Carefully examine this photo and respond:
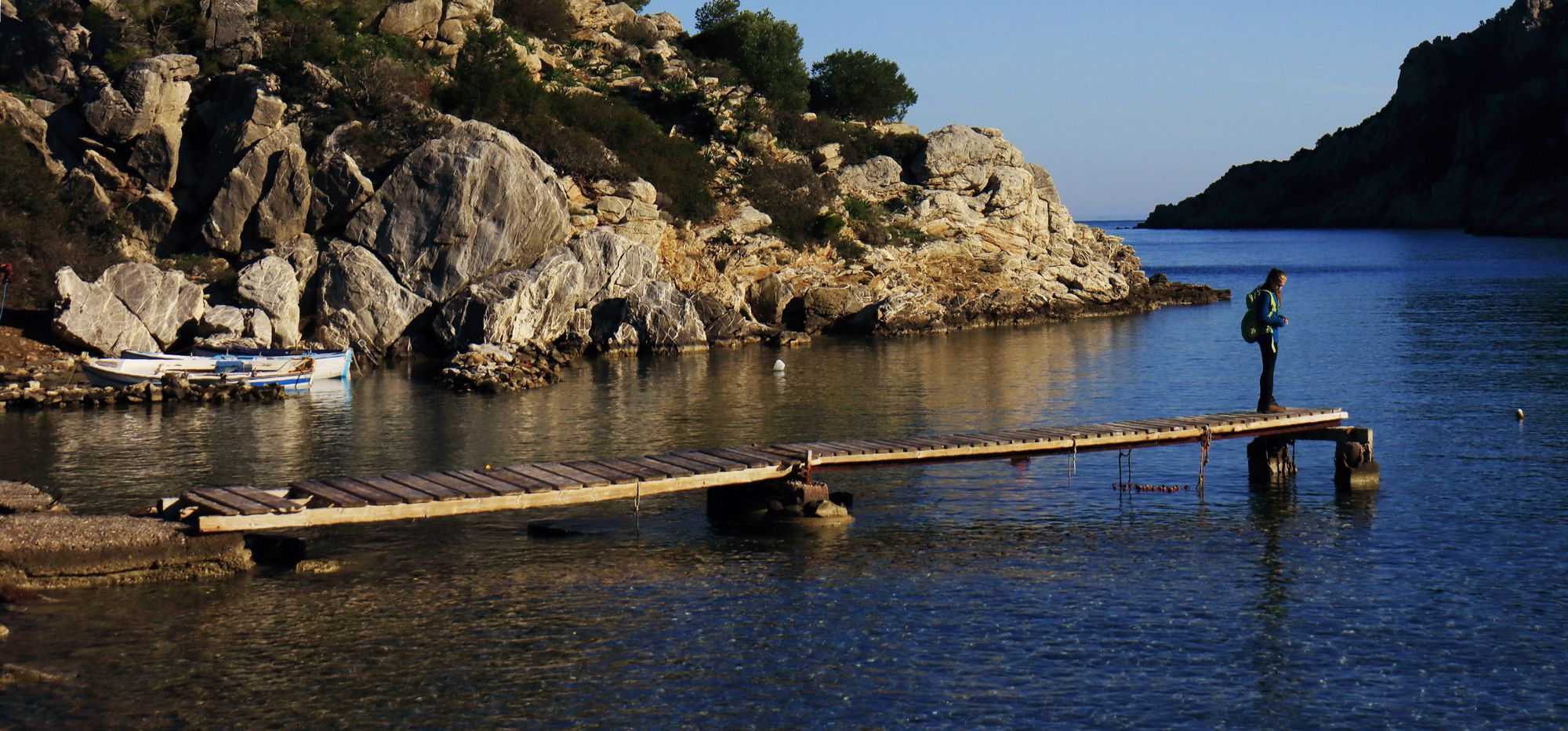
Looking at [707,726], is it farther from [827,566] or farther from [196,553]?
[196,553]

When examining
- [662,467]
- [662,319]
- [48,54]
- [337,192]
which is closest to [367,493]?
[662,467]

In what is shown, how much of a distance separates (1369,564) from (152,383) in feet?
118

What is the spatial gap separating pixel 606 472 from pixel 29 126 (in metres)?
45.1

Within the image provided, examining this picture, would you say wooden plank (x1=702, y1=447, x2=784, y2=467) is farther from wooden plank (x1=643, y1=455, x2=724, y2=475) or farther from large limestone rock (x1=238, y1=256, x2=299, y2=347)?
large limestone rock (x1=238, y1=256, x2=299, y2=347)

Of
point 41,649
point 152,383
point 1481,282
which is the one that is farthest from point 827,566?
point 1481,282

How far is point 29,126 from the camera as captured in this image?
5662cm

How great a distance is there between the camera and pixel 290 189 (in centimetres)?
5491

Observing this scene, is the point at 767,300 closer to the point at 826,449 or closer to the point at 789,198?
the point at 789,198

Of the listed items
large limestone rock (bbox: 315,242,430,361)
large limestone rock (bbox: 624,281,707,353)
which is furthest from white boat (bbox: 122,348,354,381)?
large limestone rock (bbox: 624,281,707,353)

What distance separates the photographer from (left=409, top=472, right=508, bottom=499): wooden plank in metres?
21.7

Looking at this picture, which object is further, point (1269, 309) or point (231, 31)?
point (231, 31)

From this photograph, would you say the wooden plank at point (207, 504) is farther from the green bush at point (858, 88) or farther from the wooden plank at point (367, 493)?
the green bush at point (858, 88)

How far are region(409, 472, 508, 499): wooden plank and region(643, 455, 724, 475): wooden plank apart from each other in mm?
3262

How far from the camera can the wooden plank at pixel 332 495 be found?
21.0 meters
